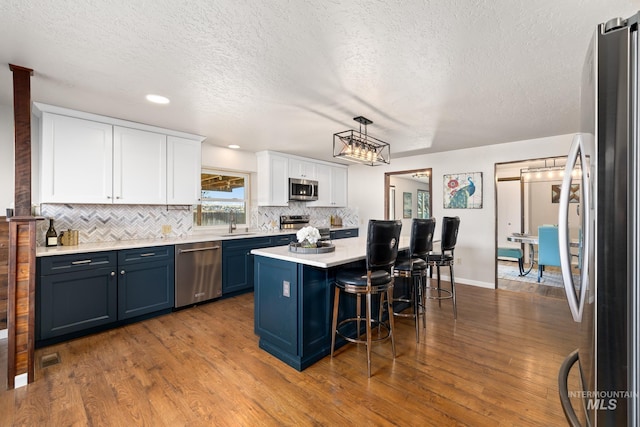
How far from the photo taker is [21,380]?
6.66ft

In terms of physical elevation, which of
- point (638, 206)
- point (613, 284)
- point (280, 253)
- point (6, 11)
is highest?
point (6, 11)

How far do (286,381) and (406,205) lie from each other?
277 inches

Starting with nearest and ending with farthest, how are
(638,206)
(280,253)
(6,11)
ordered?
(638,206) < (6,11) < (280,253)

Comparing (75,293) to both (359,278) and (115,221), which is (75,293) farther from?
(359,278)

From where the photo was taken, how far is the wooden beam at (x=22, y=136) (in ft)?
6.81

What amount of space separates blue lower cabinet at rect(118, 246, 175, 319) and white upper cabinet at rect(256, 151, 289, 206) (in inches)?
76.7

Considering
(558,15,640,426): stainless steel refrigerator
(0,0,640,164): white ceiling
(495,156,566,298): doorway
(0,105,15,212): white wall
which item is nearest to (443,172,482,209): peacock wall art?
(0,0,640,164): white ceiling

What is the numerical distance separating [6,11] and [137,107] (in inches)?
54.9

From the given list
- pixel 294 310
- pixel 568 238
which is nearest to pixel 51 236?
pixel 294 310

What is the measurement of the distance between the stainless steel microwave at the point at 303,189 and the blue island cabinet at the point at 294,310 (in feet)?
9.12

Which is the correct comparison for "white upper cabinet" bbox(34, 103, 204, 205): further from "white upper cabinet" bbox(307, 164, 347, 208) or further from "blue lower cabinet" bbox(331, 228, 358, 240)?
"blue lower cabinet" bbox(331, 228, 358, 240)

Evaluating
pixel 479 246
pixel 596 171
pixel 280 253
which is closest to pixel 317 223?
pixel 479 246

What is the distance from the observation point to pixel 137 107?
290 cm

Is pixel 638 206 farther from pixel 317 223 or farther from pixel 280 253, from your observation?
pixel 317 223
